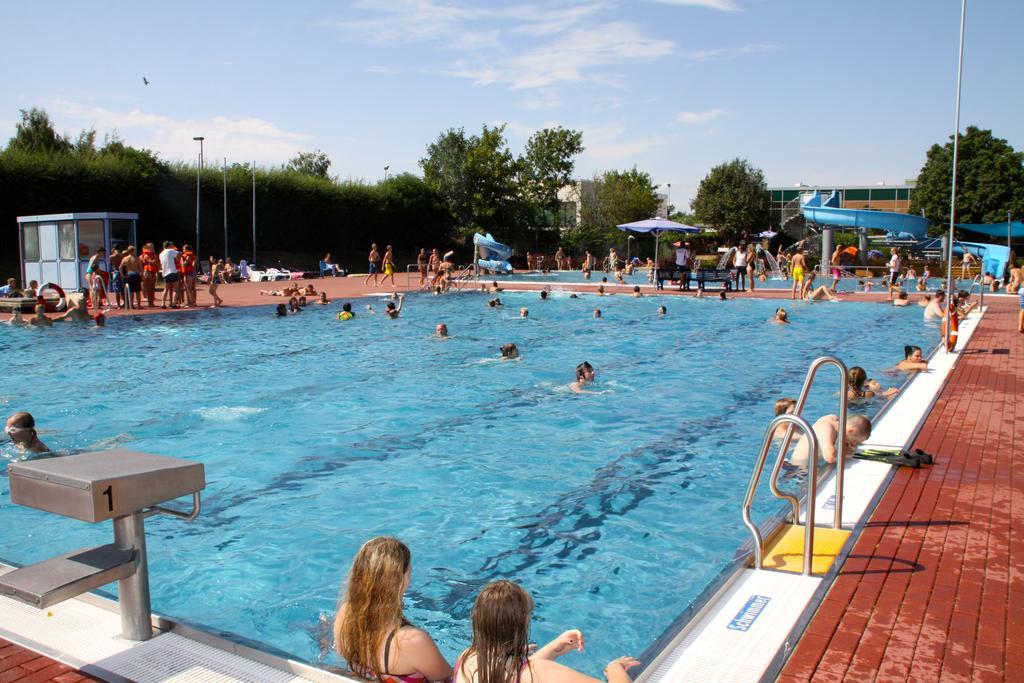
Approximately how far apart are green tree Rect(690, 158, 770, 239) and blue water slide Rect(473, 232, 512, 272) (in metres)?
26.9

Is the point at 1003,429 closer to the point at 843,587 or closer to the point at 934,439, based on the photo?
the point at 934,439

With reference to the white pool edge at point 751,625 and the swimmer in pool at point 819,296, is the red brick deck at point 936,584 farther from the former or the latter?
the swimmer in pool at point 819,296

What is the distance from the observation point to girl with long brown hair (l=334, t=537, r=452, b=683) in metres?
3.02

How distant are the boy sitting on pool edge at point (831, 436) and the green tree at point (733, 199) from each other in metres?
52.9

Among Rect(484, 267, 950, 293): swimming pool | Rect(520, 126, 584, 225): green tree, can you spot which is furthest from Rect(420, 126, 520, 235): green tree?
Rect(484, 267, 950, 293): swimming pool

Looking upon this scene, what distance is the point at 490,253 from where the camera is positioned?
35.2 m

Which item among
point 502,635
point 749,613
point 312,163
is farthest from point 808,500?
point 312,163


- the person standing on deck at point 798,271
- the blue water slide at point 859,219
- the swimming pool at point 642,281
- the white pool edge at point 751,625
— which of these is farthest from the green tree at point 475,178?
the white pool edge at point 751,625

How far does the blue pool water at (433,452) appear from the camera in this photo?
5383 mm

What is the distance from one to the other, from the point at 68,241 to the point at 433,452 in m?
15.6

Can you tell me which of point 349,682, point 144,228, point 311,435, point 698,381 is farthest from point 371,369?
point 144,228

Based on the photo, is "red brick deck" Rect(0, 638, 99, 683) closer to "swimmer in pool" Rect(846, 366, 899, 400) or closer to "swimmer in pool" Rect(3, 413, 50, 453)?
"swimmer in pool" Rect(3, 413, 50, 453)

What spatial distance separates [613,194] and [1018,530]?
4929 cm

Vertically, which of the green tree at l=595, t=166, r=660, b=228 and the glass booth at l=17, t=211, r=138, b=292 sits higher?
the green tree at l=595, t=166, r=660, b=228
